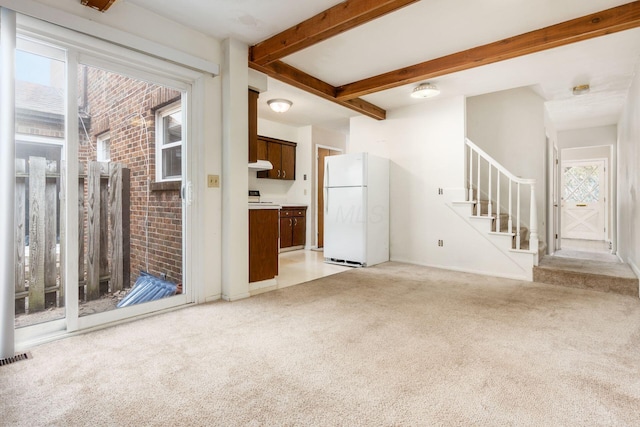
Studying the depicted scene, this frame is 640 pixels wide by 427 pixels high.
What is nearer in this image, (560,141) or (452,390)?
(452,390)

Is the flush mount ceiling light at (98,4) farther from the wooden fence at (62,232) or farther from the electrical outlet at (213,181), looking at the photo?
the electrical outlet at (213,181)

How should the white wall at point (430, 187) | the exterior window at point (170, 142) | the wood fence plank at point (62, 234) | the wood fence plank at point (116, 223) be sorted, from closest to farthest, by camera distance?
the wood fence plank at point (62, 234), the wood fence plank at point (116, 223), the exterior window at point (170, 142), the white wall at point (430, 187)

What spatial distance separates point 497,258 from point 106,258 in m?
4.28

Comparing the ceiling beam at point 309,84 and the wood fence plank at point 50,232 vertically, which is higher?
the ceiling beam at point 309,84

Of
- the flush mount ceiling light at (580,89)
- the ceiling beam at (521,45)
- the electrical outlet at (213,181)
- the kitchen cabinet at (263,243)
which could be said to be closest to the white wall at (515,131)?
the flush mount ceiling light at (580,89)

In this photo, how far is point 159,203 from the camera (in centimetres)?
297

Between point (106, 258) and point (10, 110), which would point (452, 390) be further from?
point (10, 110)

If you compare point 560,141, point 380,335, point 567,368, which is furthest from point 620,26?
point 560,141

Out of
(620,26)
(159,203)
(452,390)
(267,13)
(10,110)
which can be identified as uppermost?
(267,13)

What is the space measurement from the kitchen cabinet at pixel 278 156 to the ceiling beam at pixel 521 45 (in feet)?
7.82

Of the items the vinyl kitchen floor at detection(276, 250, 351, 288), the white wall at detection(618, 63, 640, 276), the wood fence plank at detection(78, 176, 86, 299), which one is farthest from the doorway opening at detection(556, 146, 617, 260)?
the wood fence plank at detection(78, 176, 86, 299)

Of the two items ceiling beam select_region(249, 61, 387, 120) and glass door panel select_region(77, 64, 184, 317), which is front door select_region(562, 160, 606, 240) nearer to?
ceiling beam select_region(249, 61, 387, 120)

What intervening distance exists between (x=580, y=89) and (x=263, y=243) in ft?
14.6

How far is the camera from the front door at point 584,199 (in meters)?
7.37
